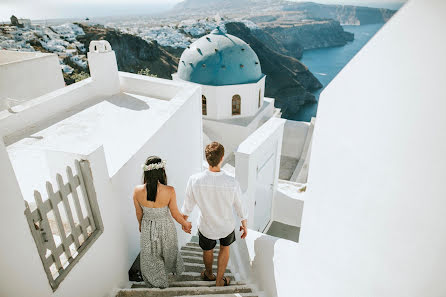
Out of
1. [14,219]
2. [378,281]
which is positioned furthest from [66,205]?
[378,281]

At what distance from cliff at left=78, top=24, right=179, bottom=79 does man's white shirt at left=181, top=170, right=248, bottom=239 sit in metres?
41.0

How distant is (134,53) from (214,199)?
44827mm

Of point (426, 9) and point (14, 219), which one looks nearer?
point (426, 9)

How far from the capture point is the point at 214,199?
9.21 feet

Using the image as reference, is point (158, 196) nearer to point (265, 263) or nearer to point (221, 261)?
point (221, 261)

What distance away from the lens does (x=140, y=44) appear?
44031mm

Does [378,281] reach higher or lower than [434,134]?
lower

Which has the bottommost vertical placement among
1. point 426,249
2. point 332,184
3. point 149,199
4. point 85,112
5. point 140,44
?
point 140,44

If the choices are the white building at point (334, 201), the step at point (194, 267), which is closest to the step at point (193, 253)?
the step at point (194, 267)

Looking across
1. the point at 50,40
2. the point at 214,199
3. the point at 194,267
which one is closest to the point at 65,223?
the point at 214,199

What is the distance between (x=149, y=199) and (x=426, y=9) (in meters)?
2.41

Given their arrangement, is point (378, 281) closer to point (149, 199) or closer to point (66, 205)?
point (149, 199)

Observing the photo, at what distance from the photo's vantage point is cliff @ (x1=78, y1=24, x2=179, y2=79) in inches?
1630

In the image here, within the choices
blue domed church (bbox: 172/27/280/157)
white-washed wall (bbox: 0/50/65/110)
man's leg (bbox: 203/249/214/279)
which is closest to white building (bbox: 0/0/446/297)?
man's leg (bbox: 203/249/214/279)
